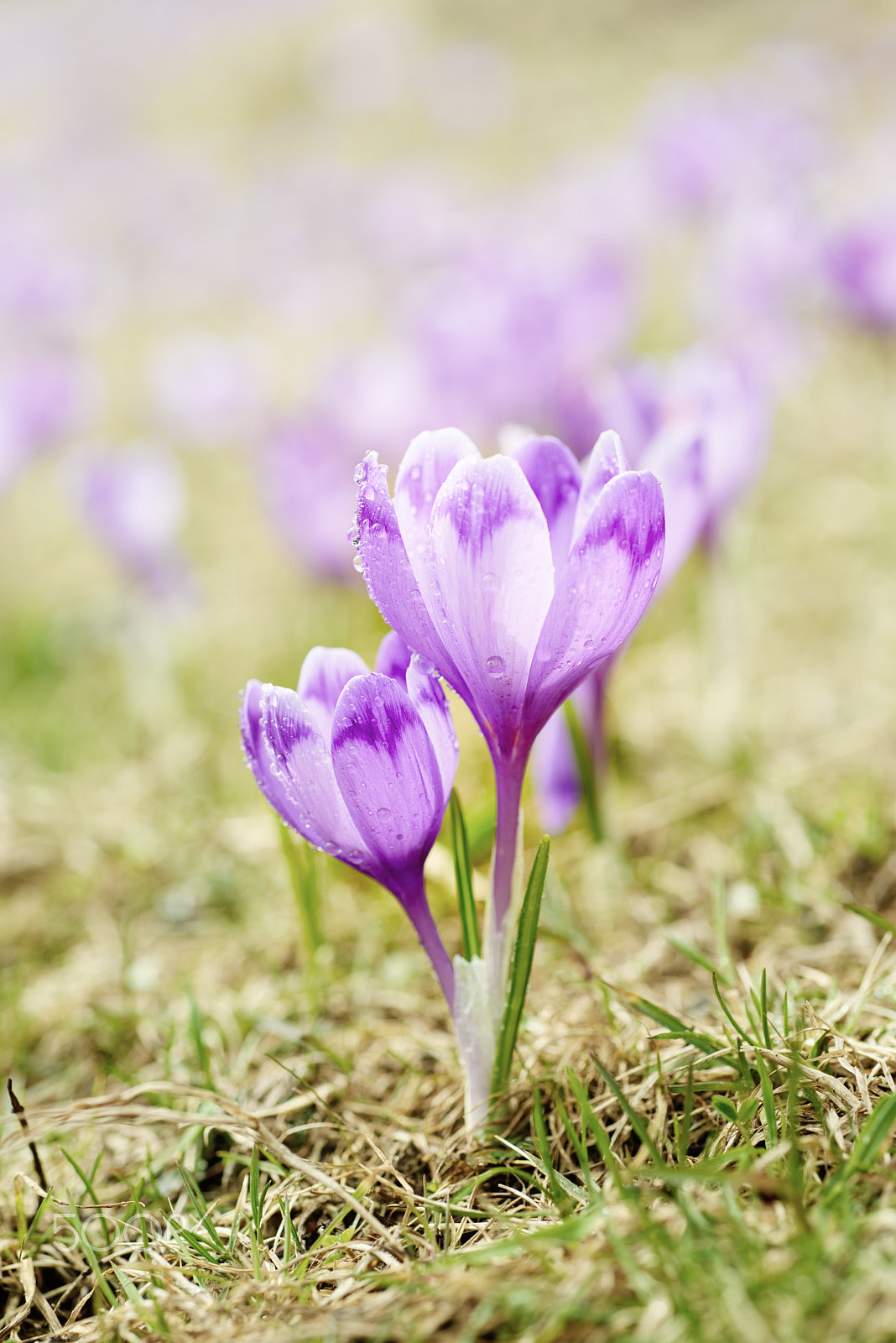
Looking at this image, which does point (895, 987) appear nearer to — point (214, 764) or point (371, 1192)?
point (371, 1192)

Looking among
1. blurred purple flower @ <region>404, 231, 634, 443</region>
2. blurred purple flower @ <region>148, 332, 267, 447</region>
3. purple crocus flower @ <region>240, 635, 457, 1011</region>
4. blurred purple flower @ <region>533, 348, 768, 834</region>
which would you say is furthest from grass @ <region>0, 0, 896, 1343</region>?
blurred purple flower @ <region>148, 332, 267, 447</region>

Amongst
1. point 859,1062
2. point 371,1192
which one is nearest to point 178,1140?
point 371,1192

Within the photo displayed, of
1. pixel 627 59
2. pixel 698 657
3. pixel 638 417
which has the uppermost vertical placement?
pixel 627 59

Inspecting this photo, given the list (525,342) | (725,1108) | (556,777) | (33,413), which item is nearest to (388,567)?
(725,1108)

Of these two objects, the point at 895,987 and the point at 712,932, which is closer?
the point at 895,987

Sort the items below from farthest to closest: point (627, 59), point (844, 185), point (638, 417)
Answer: point (627, 59)
point (844, 185)
point (638, 417)

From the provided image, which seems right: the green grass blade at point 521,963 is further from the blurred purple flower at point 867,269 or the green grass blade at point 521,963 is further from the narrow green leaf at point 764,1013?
the blurred purple flower at point 867,269

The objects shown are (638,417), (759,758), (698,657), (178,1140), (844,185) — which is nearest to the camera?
(178,1140)
